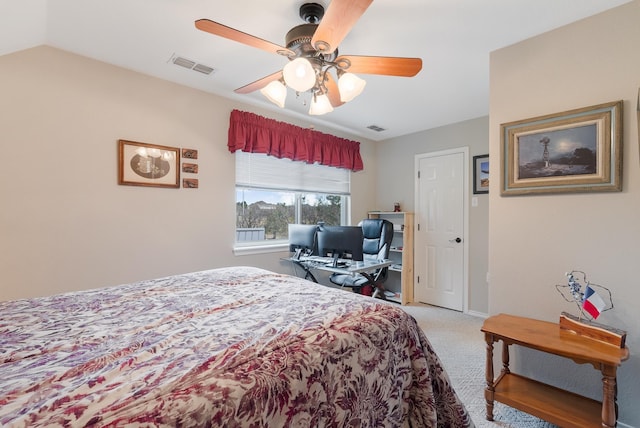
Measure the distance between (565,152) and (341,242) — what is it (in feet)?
6.07

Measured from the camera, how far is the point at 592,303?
1.56 metres

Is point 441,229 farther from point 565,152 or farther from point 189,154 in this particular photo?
point 189,154

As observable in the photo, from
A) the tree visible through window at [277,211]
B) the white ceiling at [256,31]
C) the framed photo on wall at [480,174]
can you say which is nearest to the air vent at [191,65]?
the white ceiling at [256,31]

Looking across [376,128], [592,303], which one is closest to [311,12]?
[592,303]

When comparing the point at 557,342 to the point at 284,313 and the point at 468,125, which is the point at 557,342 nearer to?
the point at 284,313

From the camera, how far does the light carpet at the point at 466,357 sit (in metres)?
1.79

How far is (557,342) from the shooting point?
5.07ft

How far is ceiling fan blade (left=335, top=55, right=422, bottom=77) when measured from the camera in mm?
1610

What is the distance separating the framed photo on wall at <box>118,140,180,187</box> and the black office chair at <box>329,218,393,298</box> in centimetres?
199

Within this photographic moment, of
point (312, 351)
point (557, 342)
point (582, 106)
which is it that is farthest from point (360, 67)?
point (557, 342)

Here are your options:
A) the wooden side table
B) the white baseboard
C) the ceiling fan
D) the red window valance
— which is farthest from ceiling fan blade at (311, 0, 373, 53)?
the white baseboard

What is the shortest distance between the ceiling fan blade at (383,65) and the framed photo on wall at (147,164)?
1.77 metres

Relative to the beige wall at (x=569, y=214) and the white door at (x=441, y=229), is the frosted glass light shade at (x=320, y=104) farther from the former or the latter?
the white door at (x=441, y=229)

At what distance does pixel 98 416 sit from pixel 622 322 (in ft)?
7.91
